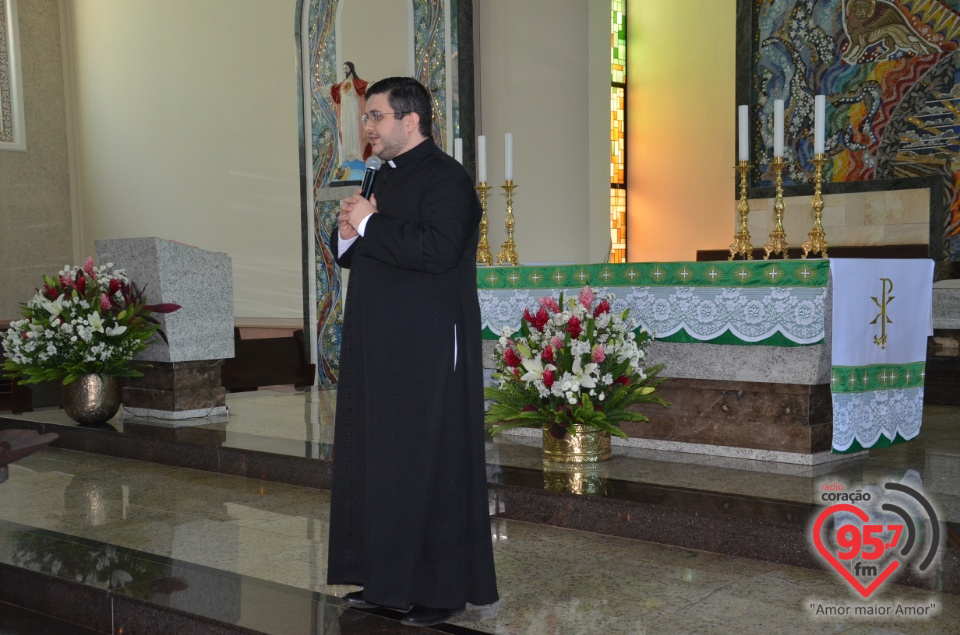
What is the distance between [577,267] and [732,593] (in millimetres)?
2444

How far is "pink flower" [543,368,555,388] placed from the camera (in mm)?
4664

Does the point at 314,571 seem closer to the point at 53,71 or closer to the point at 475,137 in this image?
the point at 475,137

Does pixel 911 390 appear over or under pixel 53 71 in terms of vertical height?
under

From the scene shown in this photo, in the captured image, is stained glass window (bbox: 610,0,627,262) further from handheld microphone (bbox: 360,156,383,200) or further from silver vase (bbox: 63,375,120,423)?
handheld microphone (bbox: 360,156,383,200)

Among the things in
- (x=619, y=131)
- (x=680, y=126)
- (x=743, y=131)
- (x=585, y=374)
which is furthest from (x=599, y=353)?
(x=619, y=131)

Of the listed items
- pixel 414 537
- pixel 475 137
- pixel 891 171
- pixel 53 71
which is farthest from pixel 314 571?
pixel 53 71

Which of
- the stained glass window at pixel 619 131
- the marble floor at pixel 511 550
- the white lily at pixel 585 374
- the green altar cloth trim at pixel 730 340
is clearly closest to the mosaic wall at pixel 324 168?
the marble floor at pixel 511 550

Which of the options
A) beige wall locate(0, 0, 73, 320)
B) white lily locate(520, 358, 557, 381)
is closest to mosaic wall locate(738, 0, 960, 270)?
white lily locate(520, 358, 557, 381)

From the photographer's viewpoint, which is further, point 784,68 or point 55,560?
point 784,68

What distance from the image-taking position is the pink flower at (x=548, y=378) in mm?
4664

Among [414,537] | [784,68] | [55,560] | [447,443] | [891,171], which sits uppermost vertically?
[784,68]

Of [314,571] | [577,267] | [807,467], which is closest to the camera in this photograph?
[314,571]

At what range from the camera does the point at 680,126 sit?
11398mm

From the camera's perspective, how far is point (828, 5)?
29.3 ft
